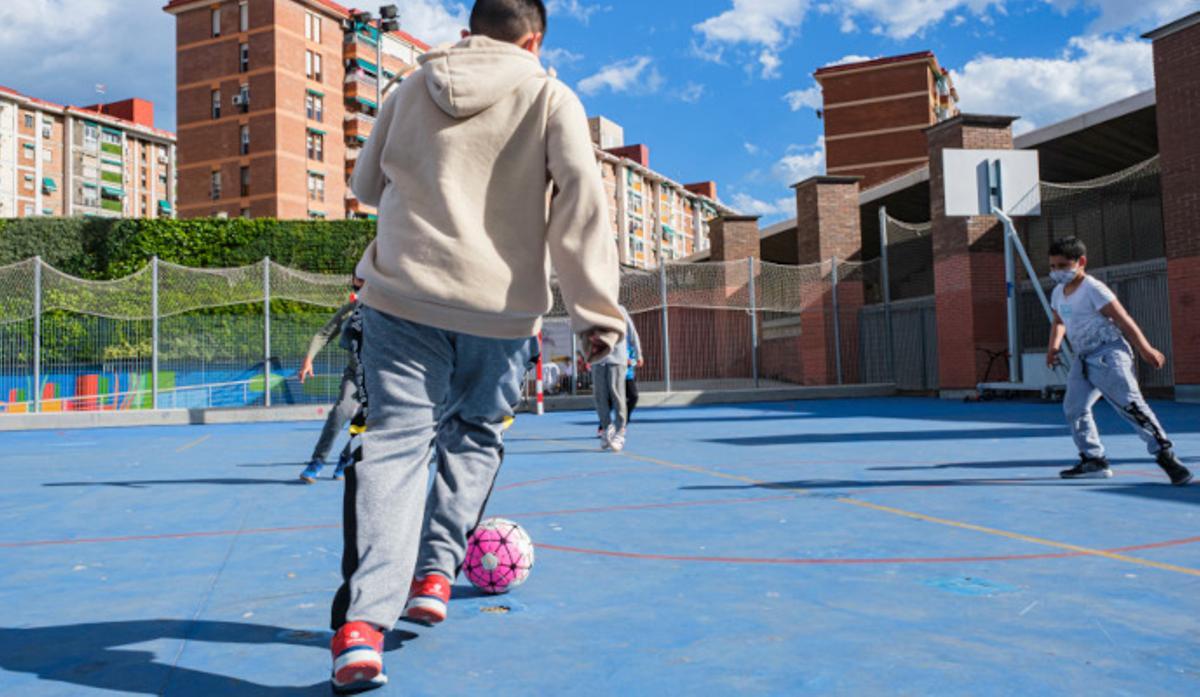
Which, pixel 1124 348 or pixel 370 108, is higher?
pixel 370 108

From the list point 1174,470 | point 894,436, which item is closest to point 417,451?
point 1174,470

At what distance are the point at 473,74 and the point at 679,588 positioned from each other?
1922 mm

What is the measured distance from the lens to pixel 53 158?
76.2 metres

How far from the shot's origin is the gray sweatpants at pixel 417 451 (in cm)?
245

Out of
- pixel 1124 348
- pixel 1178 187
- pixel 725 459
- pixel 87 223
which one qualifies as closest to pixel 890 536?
pixel 1124 348

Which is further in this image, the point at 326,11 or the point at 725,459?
the point at 326,11

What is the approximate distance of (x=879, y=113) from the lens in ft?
181

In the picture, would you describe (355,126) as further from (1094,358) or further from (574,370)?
(1094,358)

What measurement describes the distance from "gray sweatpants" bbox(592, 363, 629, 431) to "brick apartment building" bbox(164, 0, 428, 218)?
1997 inches

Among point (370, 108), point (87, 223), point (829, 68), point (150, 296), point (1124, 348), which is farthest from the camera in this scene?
point (370, 108)

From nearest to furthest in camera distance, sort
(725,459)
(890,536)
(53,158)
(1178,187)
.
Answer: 1. (890,536)
2. (725,459)
3. (1178,187)
4. (53,158)

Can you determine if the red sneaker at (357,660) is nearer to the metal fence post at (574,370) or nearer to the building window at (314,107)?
the metal fence post at (574,370)

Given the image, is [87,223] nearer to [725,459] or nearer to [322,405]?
[322,405]

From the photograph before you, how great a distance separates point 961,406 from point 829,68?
4366 centimetres
